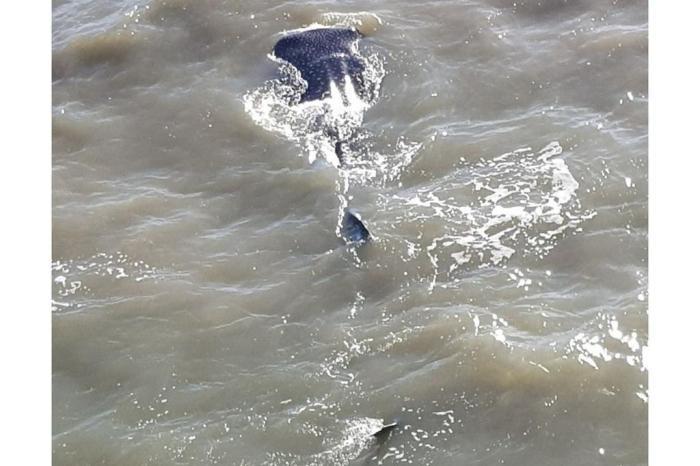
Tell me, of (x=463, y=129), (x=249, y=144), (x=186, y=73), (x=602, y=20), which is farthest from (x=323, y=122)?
(x=602, y=20)

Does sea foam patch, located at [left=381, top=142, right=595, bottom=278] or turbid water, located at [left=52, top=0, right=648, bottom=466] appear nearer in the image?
turbid water, located at [left=52, top=0, right=648, bottom=466]

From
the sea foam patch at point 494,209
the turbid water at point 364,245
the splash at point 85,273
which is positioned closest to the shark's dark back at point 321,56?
the turbid water at point 364,245

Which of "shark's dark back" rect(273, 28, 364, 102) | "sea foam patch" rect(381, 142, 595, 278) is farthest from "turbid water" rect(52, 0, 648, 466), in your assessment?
"shark's dark back" rect(273, 28, 364, 102)

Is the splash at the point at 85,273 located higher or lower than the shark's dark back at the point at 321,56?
lower

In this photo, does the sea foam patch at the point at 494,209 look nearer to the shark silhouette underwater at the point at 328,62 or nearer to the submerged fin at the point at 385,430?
the shark silhouette underwater at the point at 328,62

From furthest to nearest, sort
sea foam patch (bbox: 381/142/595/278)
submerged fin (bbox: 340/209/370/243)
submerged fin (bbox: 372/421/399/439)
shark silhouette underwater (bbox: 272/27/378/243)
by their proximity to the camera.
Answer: shark silhouette underwater (bbox: 272/27/378/243) → submerged fin (bbox: 340/209/370/243) → sea foam patch (bbox: 381/142/595/278) → submerged fin (bbox: 372/421/399/439)

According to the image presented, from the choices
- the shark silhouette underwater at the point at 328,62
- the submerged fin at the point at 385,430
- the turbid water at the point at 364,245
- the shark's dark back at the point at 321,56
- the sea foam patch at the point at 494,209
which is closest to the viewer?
the submerged fin at the point at 385,430

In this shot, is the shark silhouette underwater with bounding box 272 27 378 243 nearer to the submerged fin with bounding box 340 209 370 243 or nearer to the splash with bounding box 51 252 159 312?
the submerged fin with bounding box 340 209 370 243

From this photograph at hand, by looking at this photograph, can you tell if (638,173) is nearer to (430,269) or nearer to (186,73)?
(430,269)

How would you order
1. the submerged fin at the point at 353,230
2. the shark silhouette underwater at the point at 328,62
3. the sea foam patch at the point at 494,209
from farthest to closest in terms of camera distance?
the shark silhouette underwater at the point at 328,62, the submerged fin at the point at 353,230, the sea foam patch at the point at 494,209
